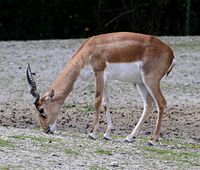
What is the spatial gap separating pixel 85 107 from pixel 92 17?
32.9ft

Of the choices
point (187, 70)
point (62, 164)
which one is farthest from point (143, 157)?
point (187, 70)

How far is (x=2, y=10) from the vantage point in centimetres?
2162

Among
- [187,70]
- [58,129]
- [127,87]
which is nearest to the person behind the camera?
[58,129]

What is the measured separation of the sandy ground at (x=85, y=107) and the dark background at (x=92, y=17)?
13.0ft

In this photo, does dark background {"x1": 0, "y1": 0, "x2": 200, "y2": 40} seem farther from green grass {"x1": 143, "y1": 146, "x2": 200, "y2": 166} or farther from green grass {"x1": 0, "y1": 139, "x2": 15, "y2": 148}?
green grass {"x1": 0, "y1": 139, "x2": 15, "y2": 148}

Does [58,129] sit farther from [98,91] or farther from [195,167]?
[195,167]

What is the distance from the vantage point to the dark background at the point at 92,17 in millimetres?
21609

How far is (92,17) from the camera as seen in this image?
22.1 meters

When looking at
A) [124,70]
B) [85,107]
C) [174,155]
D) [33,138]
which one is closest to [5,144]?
[33,138]

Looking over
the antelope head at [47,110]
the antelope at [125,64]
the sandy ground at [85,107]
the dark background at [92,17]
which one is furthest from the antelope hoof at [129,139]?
the dark background at [92,17]

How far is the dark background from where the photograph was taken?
851 inches

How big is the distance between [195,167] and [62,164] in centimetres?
137

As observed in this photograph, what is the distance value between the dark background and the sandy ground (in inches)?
157

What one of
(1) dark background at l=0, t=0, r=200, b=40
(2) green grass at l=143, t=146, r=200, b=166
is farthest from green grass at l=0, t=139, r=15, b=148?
(1) dark background at l=0, t=0, r=200, b=40
